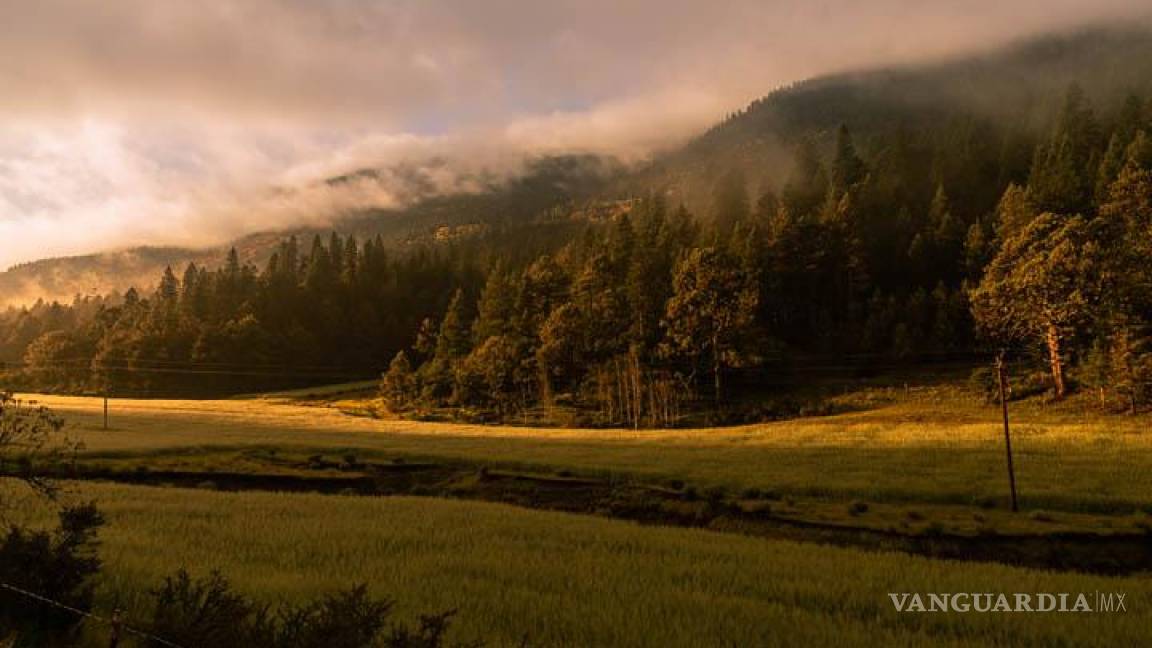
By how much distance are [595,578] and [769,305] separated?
88405 mm

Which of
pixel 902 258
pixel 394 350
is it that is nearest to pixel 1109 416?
pixel 902 258

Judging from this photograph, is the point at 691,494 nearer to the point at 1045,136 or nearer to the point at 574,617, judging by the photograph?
the point at 574,617

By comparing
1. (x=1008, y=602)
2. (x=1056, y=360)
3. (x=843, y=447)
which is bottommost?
(x=843, y=447)

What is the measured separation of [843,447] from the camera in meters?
41.7

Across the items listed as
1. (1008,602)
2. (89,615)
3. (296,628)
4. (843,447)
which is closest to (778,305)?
(843,447)

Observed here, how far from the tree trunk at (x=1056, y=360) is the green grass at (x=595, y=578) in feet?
182

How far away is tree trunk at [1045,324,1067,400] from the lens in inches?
2432

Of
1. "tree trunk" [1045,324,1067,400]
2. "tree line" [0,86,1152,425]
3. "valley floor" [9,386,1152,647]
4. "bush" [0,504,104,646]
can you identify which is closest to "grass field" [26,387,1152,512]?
"valley floor" [9,386,1152,647]

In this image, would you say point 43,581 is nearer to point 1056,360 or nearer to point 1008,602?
point 1008,602

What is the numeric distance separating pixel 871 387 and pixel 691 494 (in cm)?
5478

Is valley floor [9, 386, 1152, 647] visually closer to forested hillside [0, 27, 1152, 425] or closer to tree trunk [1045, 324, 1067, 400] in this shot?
tree trunk [1045, 324, 1067, 400]

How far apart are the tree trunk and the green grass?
55.6 metres

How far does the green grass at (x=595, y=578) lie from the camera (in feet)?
35.9

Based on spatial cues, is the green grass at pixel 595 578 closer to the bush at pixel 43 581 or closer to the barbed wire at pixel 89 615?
the bush at pixel 43 581
